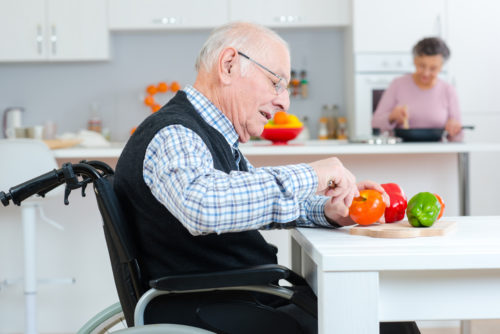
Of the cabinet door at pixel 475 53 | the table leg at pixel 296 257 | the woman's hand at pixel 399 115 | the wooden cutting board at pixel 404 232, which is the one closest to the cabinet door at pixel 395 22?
the cabinet door at pixel 475 53

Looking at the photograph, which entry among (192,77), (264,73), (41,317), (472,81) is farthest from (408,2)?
(264,73)

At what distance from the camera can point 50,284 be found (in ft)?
9.84

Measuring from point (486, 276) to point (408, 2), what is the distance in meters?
3.96

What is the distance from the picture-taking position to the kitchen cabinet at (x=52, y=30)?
4746mm

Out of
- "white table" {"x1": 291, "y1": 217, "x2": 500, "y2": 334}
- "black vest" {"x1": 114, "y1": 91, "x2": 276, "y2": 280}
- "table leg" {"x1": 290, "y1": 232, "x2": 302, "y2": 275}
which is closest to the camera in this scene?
"white table" {"x1": 291, "y1": 217, "x2": 500, "y2": 334}

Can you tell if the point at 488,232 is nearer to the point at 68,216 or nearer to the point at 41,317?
the point at 68,216

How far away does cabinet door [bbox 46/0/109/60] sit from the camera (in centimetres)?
475

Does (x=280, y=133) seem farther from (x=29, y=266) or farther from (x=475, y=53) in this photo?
(x=475, y=53)

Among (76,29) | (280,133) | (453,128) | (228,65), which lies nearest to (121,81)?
(76,29)

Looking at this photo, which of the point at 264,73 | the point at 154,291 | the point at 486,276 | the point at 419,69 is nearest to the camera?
the point at 486,276

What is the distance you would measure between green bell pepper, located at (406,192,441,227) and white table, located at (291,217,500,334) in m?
0.18

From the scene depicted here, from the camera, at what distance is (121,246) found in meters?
1.14

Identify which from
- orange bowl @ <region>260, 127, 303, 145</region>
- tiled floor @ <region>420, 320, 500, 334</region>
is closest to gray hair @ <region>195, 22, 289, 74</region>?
orange bowl @ <region>260, 127, 303, 145</region>

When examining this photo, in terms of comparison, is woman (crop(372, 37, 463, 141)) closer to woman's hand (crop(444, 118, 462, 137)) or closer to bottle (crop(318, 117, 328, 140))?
woman's hand (crop(444, 118, 462, 137))
